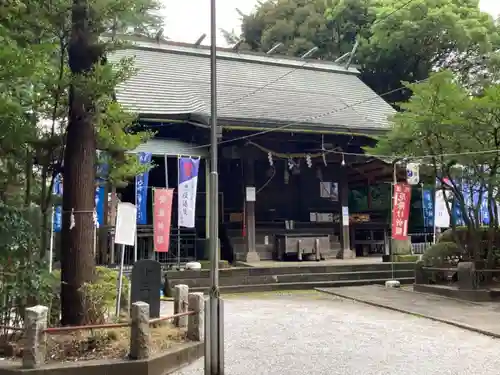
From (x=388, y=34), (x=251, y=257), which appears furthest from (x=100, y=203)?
(x=388, y=34)

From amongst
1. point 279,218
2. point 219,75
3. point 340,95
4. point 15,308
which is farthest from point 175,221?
point 15,308

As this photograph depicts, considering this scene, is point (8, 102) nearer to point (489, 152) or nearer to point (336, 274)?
point (489, 152)

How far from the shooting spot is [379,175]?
63.4ft

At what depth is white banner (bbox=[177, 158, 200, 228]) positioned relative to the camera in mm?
14289

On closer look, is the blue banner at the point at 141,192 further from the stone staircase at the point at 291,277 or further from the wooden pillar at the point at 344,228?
the wooden pillar at the point at 344,228

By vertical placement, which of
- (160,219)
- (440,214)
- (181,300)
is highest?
(440,214)

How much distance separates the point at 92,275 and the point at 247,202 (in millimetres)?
10131

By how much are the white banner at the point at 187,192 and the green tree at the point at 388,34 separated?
1341cm

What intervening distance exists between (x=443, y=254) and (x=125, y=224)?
940 cm

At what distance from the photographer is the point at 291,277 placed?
48.8ft

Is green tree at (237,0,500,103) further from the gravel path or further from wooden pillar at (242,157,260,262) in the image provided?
the gravel path

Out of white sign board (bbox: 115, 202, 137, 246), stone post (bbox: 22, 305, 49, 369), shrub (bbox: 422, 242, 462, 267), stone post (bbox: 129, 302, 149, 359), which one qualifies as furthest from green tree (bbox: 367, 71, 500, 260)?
stone post (bbox: 22, 305, 49, 369)

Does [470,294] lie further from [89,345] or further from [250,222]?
[89,345]

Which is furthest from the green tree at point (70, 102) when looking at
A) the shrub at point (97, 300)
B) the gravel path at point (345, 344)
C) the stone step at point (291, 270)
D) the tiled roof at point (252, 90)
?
the tiled roof at point (252, 90)
